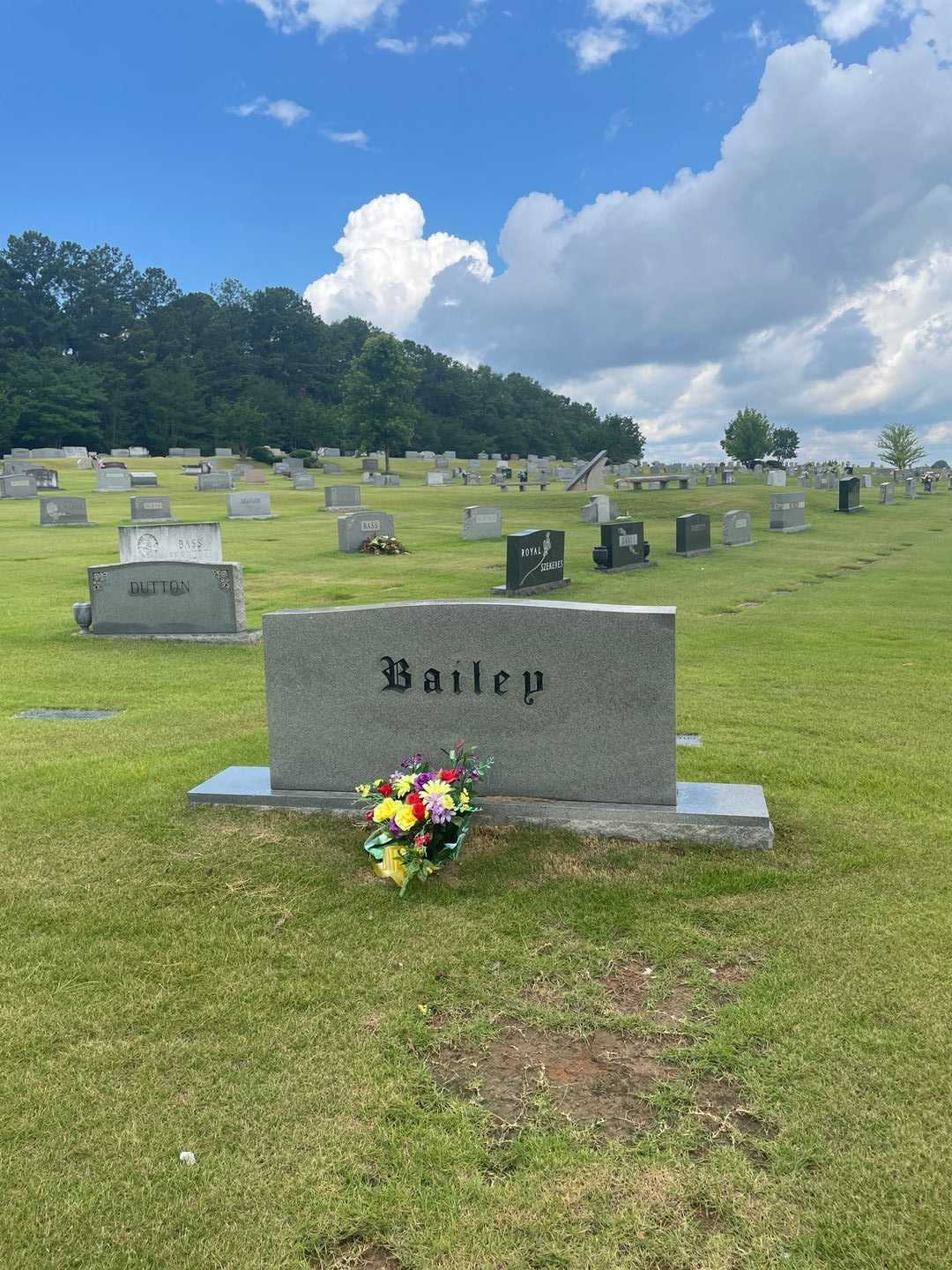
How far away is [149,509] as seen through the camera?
28406mm

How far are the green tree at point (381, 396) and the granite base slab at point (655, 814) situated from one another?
204 ft

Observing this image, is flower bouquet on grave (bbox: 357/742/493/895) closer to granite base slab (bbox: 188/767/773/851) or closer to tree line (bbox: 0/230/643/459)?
granite base slab (bbox: 188/767/773/851)

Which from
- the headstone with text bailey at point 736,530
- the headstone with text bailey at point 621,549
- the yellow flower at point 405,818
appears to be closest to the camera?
the yellow flower at point 405,818

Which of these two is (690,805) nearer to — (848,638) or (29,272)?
(848,638)

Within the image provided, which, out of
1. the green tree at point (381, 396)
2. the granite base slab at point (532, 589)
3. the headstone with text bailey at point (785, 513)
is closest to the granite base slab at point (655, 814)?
the granite base slab at point (532, 589)

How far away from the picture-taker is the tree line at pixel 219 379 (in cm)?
7331

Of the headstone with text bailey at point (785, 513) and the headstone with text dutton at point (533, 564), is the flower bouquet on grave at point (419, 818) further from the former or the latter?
the headstone with text bailey at point (785, 513)

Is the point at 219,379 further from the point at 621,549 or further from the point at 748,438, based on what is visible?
the point at 621,549

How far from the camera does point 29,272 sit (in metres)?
95.6

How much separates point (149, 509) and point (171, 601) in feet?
57.1

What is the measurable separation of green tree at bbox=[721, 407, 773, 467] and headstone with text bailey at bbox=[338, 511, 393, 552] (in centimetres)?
7052

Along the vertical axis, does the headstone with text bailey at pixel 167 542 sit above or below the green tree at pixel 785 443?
below

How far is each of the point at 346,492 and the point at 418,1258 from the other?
116 feet

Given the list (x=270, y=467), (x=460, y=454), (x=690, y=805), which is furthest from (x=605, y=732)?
(x=460, y=454)
